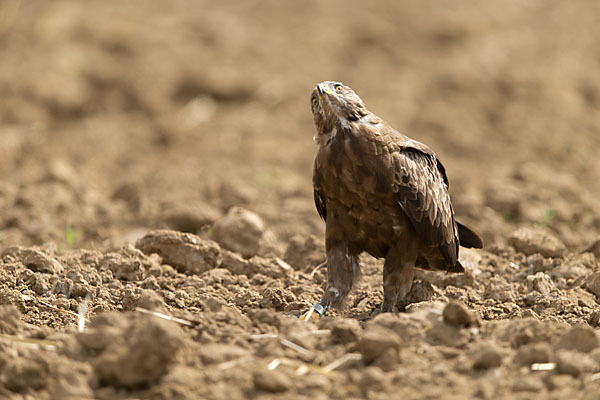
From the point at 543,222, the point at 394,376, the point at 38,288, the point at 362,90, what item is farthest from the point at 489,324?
the point at 362,90

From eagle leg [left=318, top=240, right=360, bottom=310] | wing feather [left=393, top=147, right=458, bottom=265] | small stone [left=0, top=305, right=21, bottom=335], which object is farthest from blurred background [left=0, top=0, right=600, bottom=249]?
Result: small stone [left=0, top=305, right=21, bottom=335]

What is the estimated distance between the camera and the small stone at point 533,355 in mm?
4109

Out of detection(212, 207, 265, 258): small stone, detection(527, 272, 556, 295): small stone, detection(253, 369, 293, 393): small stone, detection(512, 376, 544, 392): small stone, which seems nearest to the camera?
detection(253, 369, 293, 393): small stone

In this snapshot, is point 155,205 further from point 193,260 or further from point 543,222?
point 543,222

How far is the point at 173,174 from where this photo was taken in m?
10.8

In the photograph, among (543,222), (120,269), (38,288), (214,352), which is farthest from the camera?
(543,222)

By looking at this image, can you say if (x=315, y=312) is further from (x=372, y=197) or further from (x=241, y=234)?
(x=241, y=234)

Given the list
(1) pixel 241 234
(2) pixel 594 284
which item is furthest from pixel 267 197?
(2) pixel 594 284

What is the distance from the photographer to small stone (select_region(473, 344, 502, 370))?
13.3ft

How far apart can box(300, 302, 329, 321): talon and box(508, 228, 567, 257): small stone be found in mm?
2433

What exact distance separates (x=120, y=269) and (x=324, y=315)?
170 centimetres

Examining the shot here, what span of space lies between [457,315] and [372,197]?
4.02 ft

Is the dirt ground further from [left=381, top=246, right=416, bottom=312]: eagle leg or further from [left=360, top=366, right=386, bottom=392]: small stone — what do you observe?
[left=381, top=246, right=416, bottom=312]: eagle leg

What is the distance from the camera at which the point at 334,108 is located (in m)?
5.53
